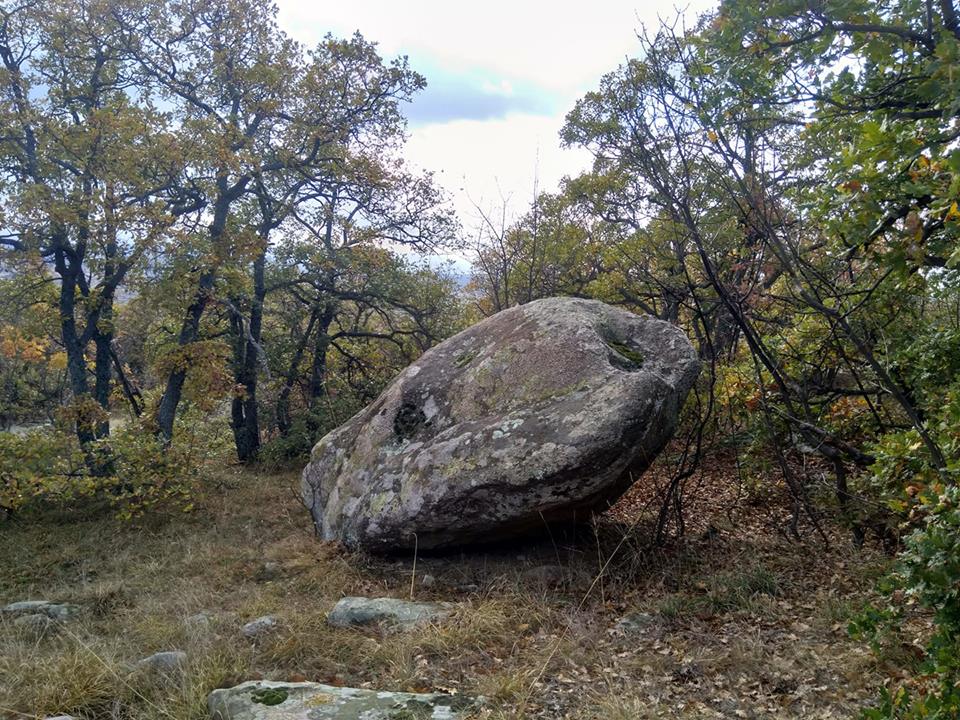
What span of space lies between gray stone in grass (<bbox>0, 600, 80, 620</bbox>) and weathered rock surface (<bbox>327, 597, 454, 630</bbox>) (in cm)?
239

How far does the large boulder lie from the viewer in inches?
227

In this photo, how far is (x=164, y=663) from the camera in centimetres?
438

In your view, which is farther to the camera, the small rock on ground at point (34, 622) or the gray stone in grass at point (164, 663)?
the small rock on ground at point (34, 622)

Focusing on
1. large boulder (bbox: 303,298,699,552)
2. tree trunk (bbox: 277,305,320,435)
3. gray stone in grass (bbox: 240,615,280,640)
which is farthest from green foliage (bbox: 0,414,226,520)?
gray stone in grass (bbox: 240,615,280,640)

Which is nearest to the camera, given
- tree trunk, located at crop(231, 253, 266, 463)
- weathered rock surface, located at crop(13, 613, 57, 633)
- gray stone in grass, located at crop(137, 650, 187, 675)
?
gray stone in grass, located at crop(137, 650, 187, 675)

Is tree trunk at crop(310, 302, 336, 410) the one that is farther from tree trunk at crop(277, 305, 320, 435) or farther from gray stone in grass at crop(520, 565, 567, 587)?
gray stone in grass at crop(520, 565, 567, 587)

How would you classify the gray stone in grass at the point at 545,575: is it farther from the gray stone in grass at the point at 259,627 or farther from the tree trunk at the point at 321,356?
the tree trunk at the point at 321,356

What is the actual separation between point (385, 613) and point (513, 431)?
177 centimetres

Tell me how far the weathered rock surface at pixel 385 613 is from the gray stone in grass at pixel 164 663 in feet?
3.80

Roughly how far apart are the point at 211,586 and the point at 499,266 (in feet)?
28.6

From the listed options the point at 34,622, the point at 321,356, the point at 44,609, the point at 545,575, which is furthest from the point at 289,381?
the point at 545,575

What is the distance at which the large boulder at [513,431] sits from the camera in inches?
227

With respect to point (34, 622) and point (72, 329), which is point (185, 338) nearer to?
point (72, 329)

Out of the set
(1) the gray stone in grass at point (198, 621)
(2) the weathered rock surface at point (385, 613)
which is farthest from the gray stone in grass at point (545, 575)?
(1) the gray stone in grass at point (198, 621)
